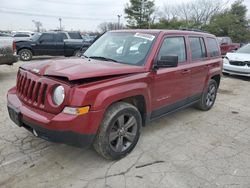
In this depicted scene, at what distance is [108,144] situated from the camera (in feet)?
10.8

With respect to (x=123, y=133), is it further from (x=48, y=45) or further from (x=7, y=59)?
(x=48, y=45)

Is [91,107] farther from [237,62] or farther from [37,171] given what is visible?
[237,62]

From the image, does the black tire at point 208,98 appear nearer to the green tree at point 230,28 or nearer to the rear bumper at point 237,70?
the rear bumper at point 237,70

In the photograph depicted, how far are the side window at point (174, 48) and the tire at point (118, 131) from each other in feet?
3.47

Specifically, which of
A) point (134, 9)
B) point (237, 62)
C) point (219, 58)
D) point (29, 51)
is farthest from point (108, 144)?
point (134, 9)

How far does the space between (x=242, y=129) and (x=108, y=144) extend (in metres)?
2.93

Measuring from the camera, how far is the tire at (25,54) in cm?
1399

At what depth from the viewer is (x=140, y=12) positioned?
123ft

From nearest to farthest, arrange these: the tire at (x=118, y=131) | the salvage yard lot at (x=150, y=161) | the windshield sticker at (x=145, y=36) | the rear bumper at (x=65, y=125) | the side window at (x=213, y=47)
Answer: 1. the rear bumper at (x=65, y=125)
2. the salvage yard lot at (x=150, y=161)
3. the tire at (x=118, y=131)
4. the windshield sticker at (x=145, y=36)
5. the side window at (x=213, y=47)

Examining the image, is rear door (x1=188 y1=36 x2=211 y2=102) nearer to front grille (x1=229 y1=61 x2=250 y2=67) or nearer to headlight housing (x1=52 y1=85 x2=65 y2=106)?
headlight housing (x1=52 y1=85 x2=65 y2=106)

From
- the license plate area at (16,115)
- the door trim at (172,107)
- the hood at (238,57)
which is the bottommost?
the door trim at (172,107)

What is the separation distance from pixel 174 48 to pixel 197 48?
97cm

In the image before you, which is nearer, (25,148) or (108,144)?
(108,144)

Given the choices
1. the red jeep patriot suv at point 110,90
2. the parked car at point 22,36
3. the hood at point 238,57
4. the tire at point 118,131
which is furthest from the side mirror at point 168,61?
the parked car at point 22,36
